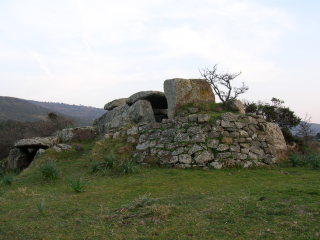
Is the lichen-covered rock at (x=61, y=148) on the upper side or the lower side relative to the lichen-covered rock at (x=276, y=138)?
lower

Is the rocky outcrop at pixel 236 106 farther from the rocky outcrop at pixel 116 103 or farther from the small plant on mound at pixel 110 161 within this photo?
the rocky outcrop at pixel 116 103

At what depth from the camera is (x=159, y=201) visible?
5867 millimetres

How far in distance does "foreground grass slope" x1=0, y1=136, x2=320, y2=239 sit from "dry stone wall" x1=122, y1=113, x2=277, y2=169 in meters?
0.71

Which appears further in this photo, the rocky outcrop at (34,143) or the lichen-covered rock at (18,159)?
the lichen-covered rock at (18,159)

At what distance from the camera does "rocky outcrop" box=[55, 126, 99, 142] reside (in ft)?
48.9

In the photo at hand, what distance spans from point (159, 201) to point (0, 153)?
18.1m

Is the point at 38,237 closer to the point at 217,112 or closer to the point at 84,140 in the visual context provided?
the point at 217,112

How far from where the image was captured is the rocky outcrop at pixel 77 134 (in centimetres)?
1491

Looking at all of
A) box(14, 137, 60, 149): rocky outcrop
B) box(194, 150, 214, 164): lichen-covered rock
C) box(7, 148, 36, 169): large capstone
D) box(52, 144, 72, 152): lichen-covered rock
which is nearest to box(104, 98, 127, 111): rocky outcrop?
box(14, 137, 60, 149): rocky outcrop

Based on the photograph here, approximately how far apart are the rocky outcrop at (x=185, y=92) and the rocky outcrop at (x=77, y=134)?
5380mm

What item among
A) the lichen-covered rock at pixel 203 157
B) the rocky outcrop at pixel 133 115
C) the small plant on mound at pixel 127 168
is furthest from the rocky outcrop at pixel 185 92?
the small plant on mound at pixel 127 168

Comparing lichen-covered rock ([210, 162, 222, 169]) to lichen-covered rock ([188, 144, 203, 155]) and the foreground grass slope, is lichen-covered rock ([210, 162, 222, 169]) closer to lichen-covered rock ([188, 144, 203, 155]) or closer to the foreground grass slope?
the foreground grass slope

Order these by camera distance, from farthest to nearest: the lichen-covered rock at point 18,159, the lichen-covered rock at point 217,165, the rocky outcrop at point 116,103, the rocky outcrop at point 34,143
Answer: the rocky outcrop at point 116,103 → the lichen-covered rock at point 18,159 → the rocky outcrop at point 34,143 → the lichen-covered rock at point 217,165

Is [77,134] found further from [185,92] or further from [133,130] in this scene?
[185,92]
